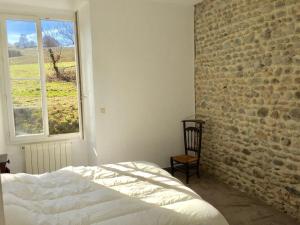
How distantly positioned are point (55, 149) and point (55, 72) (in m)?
1.27

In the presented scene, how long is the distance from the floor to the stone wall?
14 centimetres

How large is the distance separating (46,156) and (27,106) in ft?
2.82

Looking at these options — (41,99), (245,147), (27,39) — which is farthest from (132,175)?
(27,39)

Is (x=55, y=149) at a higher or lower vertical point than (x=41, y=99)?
lower

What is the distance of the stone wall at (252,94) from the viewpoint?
3035 mm

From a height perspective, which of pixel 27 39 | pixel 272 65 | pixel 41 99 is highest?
pixel 27 39

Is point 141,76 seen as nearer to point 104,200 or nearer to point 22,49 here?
point 22,49

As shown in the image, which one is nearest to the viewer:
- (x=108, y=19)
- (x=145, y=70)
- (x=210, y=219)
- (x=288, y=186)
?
(x=210, y=219)

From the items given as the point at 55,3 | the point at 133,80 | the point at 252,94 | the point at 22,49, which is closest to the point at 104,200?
the point at 252,94

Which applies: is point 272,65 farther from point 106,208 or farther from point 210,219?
point 106,208

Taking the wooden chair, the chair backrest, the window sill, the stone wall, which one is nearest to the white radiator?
the window sill

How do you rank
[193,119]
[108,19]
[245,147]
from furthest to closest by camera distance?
[193,119], [108,19], [245,147]

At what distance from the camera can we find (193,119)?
193 inches

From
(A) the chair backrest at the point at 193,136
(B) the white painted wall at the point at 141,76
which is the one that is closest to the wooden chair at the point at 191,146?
(A) the chair backrest at the point at 193,136
